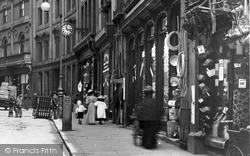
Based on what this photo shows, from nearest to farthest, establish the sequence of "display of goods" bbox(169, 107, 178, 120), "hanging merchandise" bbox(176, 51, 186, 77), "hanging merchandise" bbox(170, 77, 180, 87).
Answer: "hanging merchandise" bbox(176, 51, 186, 77) < "display of goods" bbox(169, 107, 178, 120) < "hanging merchandise" bbox(170, 77, 180, 87)

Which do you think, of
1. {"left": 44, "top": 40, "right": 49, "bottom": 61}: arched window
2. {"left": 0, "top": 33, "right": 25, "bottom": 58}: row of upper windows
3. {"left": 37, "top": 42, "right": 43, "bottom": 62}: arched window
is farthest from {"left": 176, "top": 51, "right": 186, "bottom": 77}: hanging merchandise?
{"left": 0, "top": 33, "right": 25, "bottom": 58}: row of upper windows

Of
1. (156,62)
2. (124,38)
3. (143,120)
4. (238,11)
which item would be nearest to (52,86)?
(124,38)

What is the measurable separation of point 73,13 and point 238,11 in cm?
3507

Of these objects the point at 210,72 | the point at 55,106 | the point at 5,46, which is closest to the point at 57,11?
the point at 5,46

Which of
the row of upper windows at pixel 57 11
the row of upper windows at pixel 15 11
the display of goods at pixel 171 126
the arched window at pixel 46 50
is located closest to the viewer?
the display of goods at pixel 171 126

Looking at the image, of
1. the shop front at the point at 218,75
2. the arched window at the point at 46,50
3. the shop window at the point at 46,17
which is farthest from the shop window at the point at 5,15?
the shop front at the point at 218,75

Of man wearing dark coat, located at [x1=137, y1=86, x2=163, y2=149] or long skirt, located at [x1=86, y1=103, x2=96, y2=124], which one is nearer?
man wearing dark coat, located at [x1=137, y1=86, x2=163, y2=149]

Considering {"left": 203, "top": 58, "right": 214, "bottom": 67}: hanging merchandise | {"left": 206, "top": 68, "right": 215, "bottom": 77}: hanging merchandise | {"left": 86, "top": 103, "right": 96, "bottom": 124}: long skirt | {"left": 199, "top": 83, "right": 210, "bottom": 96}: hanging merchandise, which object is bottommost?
{"left": 86, "top": 103, "right": 96, "bottom": 124}: long skirt

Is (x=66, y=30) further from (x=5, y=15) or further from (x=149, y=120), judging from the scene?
(x=5, y=15)

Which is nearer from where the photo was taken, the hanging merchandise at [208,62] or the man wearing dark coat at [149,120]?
the hanging merchandise at [208,62]

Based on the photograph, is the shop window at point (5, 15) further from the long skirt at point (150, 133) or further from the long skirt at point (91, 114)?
the long skirt at point (150, 133)

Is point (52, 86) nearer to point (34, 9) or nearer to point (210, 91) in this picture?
point (34, 9)

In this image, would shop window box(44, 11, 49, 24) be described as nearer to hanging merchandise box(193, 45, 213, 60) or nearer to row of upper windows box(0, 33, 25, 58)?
row of upper windows box(0, 33, 25, 58)

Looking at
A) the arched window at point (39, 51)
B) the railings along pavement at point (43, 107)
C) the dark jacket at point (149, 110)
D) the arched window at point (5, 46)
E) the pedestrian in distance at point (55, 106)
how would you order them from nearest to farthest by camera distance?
the dark jacket at point (149, 110), the pedestrian in distance at point (55, 106), the railings along pavement at point (43, 107), the arched window at point (39, 51), the arched window at point (5, 46)
